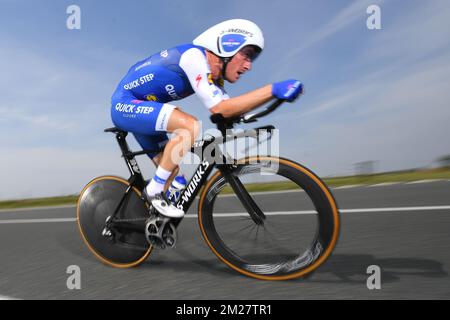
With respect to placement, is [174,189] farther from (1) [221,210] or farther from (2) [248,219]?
(2) [248,219]

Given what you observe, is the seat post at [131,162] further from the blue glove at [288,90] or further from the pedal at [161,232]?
the blue glove at [288,90]

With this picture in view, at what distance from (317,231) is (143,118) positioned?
4.97ft

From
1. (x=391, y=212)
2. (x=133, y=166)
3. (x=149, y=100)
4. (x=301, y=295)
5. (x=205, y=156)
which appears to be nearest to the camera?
(x=301, y=295)

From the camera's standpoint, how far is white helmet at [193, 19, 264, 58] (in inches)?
110

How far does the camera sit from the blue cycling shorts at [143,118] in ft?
9.84

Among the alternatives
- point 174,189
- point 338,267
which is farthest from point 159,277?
point 338,267

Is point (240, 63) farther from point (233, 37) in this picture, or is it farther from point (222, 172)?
point (222, 172)

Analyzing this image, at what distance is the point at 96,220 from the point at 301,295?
2021 mm

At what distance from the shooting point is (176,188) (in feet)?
10.6

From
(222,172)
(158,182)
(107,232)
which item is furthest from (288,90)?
(107,232)

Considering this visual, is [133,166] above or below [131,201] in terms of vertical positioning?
above

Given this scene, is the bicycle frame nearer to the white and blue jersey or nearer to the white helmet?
the white and blue jersey

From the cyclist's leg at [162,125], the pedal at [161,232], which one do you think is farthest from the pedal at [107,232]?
the cyclist's leg at [162,125]

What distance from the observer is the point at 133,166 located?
136 inches
